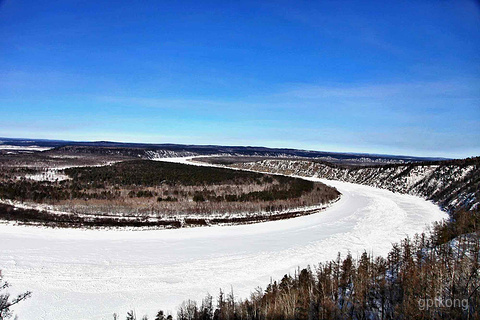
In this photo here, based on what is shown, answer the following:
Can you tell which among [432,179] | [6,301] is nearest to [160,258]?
[6,301]

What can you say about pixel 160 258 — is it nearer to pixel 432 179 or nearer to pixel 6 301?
pixel 6 301

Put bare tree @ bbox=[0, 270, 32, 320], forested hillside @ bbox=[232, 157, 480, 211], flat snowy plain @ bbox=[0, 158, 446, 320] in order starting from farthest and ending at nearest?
forested hillside @ bbox=[232, 157, 480, 211], flat snowy plain @ bbox=[0, 158, 446, 320], bare tree @ bbox=[0, 270, 32, 320]

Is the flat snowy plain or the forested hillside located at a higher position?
the forested hillside

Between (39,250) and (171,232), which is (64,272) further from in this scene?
(171,232)

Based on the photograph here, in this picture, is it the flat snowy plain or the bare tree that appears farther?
the flat snowy plain

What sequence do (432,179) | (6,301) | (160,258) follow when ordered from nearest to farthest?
(6,301) → (160,258) → (432,179)

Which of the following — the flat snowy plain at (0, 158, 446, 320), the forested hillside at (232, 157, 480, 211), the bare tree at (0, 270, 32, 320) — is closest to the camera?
the bare tree at (0, 270, 32, 320)

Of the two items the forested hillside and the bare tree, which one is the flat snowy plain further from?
the forested hillside

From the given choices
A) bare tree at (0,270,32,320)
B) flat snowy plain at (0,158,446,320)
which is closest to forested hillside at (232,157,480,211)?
flat snowy plain at (0,158,446,320)

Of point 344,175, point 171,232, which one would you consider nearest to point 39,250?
point 171,232
